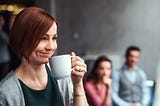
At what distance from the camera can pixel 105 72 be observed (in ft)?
12.2

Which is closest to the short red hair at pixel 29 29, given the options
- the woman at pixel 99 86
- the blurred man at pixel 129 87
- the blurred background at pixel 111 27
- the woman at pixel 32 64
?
the woman at pixel 32 64

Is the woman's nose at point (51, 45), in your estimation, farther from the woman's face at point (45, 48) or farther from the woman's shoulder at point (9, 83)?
the woman's shoulder at point (9, 83)

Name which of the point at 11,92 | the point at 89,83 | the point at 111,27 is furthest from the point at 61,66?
the point at 111,27

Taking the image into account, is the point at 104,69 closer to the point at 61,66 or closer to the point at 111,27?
the point at 111,27

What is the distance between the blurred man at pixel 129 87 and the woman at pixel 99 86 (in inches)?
14.2

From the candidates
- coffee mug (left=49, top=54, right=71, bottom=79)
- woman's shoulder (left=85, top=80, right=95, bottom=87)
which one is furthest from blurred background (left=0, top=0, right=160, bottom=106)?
coffee mug (left=49, top=54, right=71, bottom=79)

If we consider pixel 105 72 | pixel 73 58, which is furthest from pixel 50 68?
pixel 105 72

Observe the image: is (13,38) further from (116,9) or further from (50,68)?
(116,9)

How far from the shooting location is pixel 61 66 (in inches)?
45.2

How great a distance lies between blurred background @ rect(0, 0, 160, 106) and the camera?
507cm

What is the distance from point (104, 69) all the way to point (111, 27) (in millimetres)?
1484

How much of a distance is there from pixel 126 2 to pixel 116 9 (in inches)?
5.9

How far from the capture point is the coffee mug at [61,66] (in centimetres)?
115

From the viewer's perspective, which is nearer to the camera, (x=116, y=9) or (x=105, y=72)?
(x=105, y=72)
